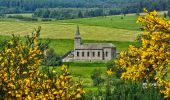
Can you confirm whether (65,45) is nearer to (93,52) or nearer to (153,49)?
(93,52)

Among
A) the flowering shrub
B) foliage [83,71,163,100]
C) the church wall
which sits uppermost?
the flowering shrub

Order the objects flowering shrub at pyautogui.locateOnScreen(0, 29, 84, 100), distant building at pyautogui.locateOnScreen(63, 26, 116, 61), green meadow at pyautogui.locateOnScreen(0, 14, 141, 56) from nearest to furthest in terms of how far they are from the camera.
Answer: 1. flowering shrub at pyautogui.locateOnScreen(0, 29, 84, 100)
2. distant building at pyautogui.locateOnScreen(63, 26, 116, 61)
3. green meadow at pyautogui.locateOnScreen(0, 14, 141, 56)

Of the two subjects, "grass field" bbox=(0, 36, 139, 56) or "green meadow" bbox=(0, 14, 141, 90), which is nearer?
"grass field" bbox=(0, 36, 139, 56)

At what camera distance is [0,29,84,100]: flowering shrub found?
53.8 feet

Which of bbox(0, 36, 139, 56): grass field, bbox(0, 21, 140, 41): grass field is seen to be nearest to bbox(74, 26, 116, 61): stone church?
bbox(0, 36, 139, 56): grass field

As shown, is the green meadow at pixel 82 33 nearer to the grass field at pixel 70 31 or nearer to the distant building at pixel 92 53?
the grass field at pixel 70 31

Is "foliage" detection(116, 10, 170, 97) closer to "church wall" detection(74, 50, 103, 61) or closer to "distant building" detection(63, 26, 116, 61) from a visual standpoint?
"distant building" detection(63, 26, 116, 61)

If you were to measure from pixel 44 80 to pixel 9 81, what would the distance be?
1.35 metres

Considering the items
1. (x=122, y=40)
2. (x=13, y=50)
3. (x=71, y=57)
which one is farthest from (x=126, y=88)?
(x=122, y=40)

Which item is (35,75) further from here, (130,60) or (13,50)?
(130,60)

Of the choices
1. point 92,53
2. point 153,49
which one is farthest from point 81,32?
point 153,49

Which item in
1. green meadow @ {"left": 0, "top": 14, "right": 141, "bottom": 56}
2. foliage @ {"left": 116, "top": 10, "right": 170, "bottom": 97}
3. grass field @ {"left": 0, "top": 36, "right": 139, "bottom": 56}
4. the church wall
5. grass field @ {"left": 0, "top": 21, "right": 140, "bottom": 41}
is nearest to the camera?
foliage @ {"left": 116, "top": 10, "right": 170, "bottom": 97}

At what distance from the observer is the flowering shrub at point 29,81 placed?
16406 millimetres

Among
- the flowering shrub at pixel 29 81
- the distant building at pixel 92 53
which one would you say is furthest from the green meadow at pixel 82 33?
the flowering shrub at pixel 29 81
